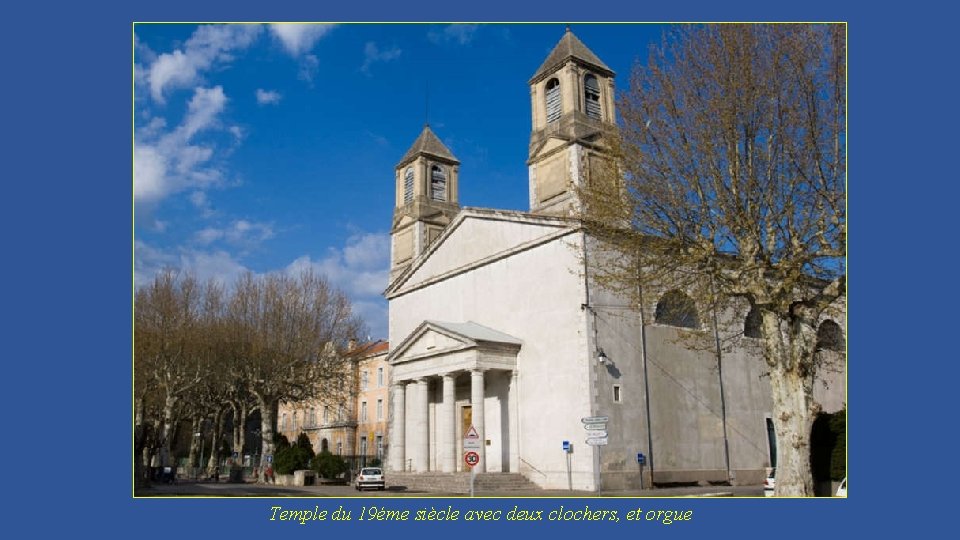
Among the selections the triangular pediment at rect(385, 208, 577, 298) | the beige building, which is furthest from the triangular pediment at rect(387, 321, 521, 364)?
the beige building

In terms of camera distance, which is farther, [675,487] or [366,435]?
[366,435]

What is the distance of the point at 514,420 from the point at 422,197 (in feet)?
51.4

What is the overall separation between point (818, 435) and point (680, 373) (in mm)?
7322

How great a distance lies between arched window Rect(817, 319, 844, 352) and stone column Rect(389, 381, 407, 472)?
16918mm

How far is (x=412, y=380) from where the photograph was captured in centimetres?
3219

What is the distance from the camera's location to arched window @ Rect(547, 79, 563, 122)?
33.1 meters

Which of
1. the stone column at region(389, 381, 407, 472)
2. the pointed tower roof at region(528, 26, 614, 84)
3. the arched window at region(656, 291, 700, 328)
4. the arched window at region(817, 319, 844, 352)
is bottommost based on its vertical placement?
the stone column at region(389, 381, 407, 472)

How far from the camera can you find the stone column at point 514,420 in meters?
29.4

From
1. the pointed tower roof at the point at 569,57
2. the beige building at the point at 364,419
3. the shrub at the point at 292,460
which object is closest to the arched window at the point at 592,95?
the pointed tower roof at the point at 569,57

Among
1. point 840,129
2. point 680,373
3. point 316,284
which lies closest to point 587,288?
point 680,373

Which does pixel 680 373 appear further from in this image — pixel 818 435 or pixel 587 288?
pixel 818 435

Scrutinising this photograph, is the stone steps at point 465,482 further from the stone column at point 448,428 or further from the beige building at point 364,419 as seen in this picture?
the beige building at point 364,419

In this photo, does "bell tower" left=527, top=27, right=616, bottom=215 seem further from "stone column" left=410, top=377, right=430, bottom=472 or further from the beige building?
the beige building

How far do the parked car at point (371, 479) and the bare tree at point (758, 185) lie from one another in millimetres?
15157
